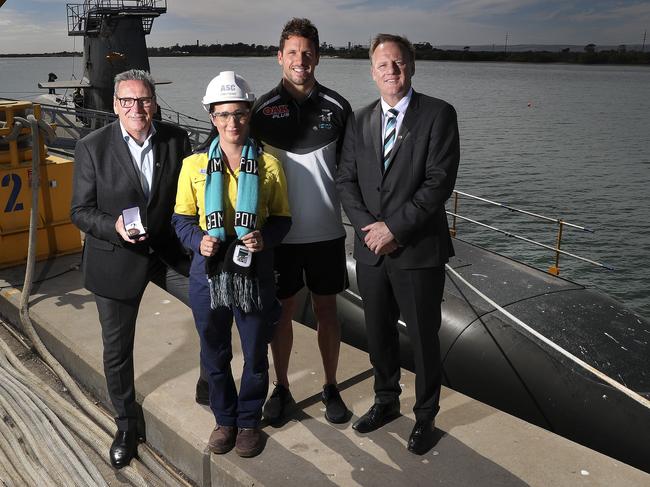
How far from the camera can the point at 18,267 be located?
7035 millimetres

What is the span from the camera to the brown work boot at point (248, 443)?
140 inches

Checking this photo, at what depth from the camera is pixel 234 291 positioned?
10.7ft

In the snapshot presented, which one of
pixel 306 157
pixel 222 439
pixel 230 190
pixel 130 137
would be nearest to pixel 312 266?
pixel 306 157

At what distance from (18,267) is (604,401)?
632cm

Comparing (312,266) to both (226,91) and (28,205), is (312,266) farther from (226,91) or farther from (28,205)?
(28,205)

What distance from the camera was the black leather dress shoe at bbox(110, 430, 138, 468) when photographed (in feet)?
12.9

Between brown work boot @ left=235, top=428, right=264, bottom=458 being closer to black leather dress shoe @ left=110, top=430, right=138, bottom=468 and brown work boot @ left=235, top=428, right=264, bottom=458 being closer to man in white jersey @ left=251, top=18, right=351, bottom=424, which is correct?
man in white jersey @ left=251, top=18, right=351, bottom=424

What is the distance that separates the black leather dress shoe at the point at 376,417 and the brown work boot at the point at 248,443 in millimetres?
623

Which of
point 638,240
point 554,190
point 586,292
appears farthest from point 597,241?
point 586,292

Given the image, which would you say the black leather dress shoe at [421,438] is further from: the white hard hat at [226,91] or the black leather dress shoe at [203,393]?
the white hard hat at [226,91]

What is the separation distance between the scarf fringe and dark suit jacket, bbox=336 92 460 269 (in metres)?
0.74

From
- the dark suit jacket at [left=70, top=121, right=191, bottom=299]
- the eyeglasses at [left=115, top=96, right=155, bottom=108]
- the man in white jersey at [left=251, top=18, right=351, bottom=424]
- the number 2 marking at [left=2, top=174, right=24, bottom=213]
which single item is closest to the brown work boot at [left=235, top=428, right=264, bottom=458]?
the man in white jersey at [left=251, top=18, right=351, bottom=424]

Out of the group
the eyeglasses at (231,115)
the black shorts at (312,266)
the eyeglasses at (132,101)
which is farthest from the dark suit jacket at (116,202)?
the black shorts at (312,266)

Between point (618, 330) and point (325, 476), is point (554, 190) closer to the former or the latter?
point (618, 330)
